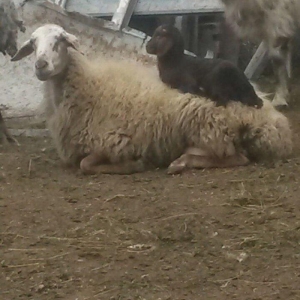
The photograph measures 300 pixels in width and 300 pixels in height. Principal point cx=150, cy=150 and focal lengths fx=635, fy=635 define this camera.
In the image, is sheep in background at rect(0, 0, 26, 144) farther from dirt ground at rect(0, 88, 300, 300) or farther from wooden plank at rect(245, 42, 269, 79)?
wooden plank at rect(245, 42, 269, 79)

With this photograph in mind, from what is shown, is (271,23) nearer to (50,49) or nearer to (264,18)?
(264,18)

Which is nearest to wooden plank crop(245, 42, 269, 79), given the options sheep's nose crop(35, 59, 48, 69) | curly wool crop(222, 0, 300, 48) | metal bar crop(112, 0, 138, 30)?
curly wool crop(222, 0, 300, 48)

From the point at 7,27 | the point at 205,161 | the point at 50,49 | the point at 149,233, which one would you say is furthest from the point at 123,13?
the point at 149,233

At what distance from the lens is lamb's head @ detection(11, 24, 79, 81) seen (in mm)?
4676

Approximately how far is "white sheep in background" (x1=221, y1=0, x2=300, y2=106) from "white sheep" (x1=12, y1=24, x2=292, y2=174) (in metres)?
2.16

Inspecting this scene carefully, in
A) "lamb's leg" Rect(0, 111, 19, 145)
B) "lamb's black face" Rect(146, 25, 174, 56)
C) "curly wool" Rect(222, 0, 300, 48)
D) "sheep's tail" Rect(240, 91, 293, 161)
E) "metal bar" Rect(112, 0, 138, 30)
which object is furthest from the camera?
A: "metal bar" Rect(112, 0, 138, 30)

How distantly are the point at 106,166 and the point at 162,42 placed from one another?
3.52 ft

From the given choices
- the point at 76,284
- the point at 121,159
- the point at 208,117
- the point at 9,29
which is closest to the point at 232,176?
the point at 208,117

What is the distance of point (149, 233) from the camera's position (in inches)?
128

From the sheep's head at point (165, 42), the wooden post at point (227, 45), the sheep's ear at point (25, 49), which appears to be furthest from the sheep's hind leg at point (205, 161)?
the wooden post at point (227, 45)

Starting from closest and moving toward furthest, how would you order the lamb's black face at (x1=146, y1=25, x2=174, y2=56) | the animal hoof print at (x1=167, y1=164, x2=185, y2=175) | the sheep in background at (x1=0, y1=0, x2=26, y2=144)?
the animal hoof print at (x1=167, y1=164, x2=185, y2=175) < the lamb's black face at (x1=146, y1=25, x2=174, y2=56) < the sheep in background at (x1=0, y1=0, x2=26, y2=144)

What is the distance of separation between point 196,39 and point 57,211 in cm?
575

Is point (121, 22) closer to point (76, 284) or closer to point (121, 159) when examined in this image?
point (121, 159)

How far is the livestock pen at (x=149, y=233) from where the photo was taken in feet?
8.68
